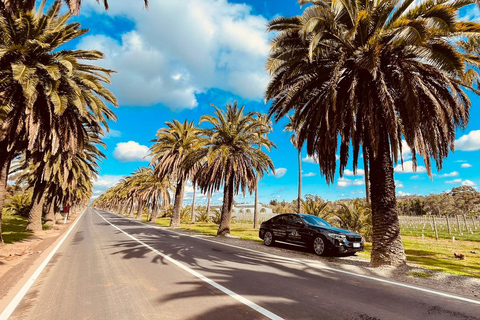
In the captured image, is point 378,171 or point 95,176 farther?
point 95,176

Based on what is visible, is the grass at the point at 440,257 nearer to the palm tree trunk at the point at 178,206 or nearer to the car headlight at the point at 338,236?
the car headlight at the point at 338,236

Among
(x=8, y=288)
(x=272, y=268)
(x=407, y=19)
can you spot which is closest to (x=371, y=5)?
(x=407, y=19)

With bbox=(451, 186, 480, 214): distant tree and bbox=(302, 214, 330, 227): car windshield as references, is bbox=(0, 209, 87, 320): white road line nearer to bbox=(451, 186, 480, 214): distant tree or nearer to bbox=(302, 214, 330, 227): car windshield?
Answer: bbox=(302, 214, 330, 227): car windshield

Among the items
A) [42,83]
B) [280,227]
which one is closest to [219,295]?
[280,227]

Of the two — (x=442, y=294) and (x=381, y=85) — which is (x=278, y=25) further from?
(x=442, y=294)

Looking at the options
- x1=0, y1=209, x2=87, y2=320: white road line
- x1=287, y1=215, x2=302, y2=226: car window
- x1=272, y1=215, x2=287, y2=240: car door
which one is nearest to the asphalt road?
x1=0, y1=209, x2=87, y2=320: white road line

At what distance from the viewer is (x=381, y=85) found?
315 inches

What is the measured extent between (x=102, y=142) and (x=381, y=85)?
21.2 m

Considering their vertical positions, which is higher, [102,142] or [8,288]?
[102,142]

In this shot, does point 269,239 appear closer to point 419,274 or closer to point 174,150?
point 419,274

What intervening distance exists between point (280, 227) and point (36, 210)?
725 inches

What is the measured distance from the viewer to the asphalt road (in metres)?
3.87

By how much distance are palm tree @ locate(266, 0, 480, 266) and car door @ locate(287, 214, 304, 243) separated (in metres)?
3.07

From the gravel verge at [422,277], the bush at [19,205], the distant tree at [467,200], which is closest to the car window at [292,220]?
the gravel verge at [422,277]
